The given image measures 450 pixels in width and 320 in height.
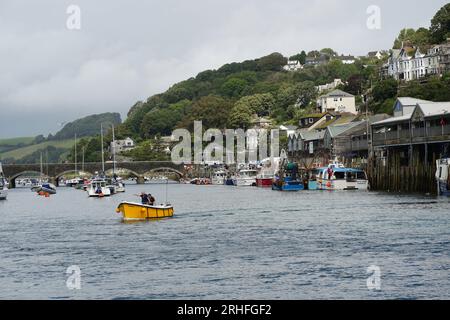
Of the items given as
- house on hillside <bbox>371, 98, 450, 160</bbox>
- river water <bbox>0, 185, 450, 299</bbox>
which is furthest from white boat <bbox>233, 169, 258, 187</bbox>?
river water <bbox>0, 185, 450, 299</bbox>

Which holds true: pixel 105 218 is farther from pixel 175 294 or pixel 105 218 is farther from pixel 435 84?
pixel 435 84

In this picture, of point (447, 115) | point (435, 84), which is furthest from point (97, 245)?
point (435, 84)

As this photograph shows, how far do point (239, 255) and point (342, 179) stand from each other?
81929mm

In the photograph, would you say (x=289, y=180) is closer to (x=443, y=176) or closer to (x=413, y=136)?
(x=413, y=136)

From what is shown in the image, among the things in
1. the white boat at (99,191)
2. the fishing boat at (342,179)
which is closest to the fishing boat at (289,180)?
the fishing boat at (342,179)

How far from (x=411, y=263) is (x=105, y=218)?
43.3m

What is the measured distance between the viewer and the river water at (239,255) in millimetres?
38844

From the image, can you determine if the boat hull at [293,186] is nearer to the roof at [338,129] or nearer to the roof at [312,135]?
the roof at [338,129]

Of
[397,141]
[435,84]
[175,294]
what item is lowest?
[175,294]

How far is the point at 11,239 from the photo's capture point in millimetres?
64250

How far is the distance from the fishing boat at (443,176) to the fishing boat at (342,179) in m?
28.3

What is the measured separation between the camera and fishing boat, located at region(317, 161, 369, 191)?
126750 mm

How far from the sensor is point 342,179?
130m

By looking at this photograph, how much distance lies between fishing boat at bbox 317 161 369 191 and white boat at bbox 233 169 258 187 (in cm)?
5129
